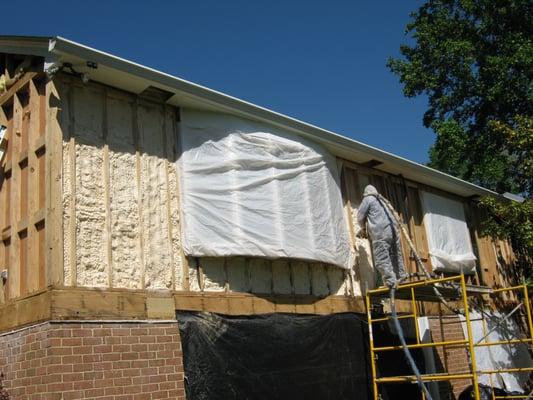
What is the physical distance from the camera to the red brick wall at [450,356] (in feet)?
39.9

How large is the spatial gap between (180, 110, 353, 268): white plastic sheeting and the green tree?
5957mm

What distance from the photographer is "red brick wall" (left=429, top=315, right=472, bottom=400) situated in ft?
39.9

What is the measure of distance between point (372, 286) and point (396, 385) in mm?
1818

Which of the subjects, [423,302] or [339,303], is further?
[423,302]

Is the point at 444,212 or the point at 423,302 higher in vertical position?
the point at 444,212

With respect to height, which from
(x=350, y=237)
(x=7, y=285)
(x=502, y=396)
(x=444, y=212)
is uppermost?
(x=444, y=212)

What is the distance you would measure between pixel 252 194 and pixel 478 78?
9688mm

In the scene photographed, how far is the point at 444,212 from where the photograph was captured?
14.5 meters

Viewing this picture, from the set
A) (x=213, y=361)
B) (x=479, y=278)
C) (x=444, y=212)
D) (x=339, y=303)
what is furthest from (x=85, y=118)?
(x=479, y=278)

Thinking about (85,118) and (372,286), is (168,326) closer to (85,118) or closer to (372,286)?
(85,118)

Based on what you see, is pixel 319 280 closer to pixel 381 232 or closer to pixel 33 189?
pixel 381 232

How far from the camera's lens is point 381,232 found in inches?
413

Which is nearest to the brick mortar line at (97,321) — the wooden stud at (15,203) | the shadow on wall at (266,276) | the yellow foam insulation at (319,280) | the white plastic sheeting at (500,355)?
the wooden stud at (15,203)

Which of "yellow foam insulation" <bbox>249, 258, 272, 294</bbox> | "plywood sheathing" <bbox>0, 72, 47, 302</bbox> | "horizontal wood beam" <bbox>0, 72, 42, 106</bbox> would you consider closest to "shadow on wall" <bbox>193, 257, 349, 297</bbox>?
"yellow foam insulation" <bbox>249, 258, 272, 294</bbox>
